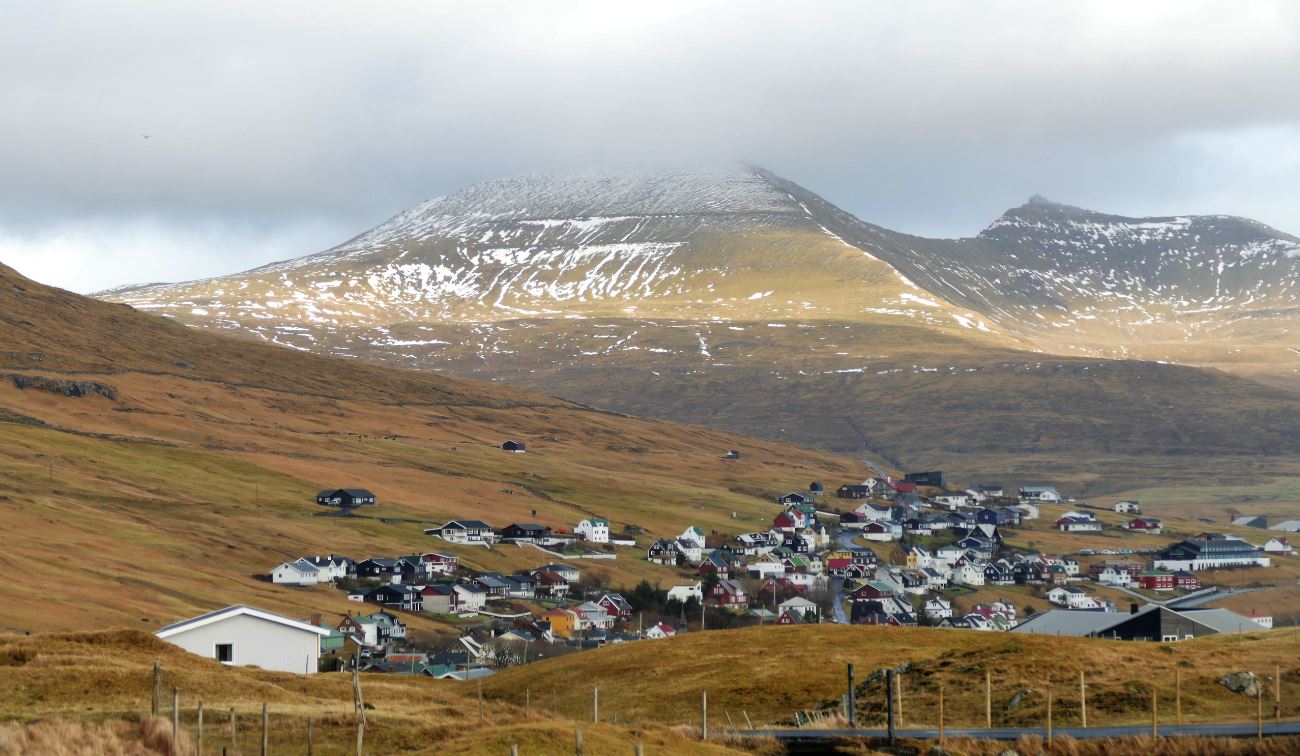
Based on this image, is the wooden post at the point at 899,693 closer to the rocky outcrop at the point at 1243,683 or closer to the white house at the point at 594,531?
the rocky outcrop at the point at 1243,683

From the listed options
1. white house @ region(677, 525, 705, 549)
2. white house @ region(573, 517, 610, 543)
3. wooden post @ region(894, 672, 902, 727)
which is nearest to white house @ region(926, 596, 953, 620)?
white house @ region(677, 525, 705, 549)

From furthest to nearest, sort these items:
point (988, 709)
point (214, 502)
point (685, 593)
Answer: point (214, 502) → point (685, 593) → point (988, 709)

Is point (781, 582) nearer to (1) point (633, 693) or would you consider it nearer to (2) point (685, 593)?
(2) point (685, 593)

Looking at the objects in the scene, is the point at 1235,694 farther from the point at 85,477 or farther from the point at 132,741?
the point at 85,477

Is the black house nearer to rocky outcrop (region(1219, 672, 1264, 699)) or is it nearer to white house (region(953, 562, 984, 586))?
white house (region(953, 562, 984, 586))

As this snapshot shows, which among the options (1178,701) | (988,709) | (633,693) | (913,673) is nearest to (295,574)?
(633,693)
